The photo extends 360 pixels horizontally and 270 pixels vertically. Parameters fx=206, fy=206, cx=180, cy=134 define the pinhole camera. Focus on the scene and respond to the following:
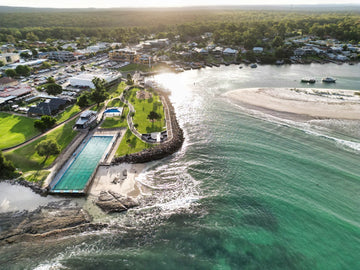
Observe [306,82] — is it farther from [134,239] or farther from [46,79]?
[46,79]

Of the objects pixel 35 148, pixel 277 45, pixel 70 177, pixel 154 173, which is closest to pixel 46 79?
pixel 35 148

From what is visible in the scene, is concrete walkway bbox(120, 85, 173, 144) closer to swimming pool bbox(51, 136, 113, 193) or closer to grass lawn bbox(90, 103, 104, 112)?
swimming pool bbox(51, 136, 113, 193)

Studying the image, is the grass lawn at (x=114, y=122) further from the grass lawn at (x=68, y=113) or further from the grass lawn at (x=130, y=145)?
the grass lawn at (x=68, y=113)

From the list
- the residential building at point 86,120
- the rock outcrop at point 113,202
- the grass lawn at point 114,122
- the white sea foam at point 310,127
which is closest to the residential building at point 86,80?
the residential building at point 86,120

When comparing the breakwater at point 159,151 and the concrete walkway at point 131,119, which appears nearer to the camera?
the breakwater at point 159,151

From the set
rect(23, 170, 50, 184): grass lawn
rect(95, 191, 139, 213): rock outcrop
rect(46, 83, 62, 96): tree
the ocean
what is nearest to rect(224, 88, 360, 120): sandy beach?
the ocean

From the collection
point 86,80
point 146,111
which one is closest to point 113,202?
point 146,111

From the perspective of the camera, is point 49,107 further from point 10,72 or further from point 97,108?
point 10,72
